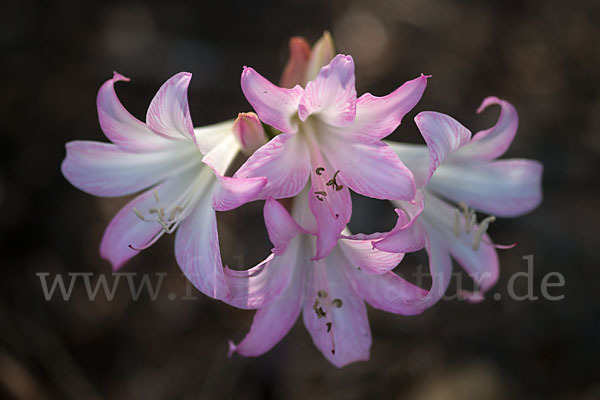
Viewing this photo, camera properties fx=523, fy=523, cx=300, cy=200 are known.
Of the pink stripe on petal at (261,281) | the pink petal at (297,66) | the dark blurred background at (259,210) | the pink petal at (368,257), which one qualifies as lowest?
the dark blurred background at (259,210)

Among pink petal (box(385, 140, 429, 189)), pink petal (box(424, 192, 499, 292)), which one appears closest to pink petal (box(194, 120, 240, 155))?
pink petal (box(385, 140, 429, 189))

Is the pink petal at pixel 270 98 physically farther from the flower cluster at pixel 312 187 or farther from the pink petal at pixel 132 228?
the pink petal at pixel 132 228

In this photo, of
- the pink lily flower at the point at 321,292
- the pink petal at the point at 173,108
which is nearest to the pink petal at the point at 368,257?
the pink lily flower at the point at 321,292

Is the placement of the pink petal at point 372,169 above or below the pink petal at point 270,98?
below

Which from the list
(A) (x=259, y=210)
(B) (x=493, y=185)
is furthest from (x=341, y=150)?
(A) (x=259, y=210)

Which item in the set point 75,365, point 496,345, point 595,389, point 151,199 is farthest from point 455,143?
point 75,365

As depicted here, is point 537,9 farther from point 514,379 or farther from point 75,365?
point 75,365
